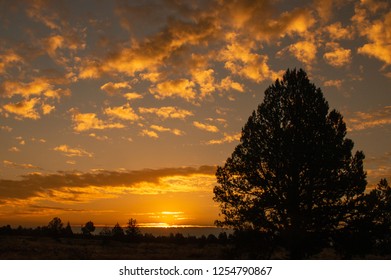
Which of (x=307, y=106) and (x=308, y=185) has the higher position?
(x=307, y=106)

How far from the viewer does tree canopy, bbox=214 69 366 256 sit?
811 inches

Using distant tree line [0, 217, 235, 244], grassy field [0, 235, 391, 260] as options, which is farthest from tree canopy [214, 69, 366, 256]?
distant tree line [0, 217, 235, 244]

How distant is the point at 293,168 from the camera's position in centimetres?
2070

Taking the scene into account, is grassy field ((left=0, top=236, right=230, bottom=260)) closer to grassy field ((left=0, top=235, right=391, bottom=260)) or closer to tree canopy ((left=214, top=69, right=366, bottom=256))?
grassy field ((left=0, top=235, right=391, bottom=260))

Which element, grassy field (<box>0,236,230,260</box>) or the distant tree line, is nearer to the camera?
grassy field (<box>0,236,230,260</box>)

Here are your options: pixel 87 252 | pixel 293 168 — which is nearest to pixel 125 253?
pixel 87 252

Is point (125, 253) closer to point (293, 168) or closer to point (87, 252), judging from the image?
point (87, 252)

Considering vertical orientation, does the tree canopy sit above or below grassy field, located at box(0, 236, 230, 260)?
above

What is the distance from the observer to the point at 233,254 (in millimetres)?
22578

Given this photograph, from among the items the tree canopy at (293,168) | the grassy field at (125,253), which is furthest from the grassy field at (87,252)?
the tree canopy at (293,168)

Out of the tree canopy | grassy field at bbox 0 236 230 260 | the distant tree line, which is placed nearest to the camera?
the tree canopy
